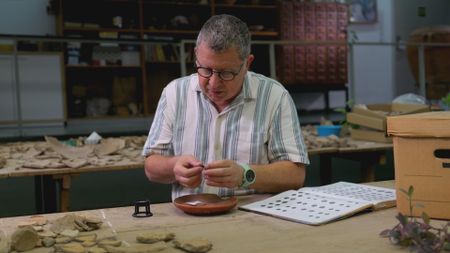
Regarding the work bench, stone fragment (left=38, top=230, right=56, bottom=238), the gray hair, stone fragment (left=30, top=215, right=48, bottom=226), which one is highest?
the gray hair

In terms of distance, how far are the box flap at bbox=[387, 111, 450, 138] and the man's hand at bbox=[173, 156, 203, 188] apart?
0.48 m

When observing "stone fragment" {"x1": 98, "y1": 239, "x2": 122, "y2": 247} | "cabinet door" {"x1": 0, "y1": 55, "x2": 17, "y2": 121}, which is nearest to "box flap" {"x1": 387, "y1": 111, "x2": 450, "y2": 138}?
"stone fragment" {"x1": 98, "y1": 239, "x2": 122, "y2": 247}

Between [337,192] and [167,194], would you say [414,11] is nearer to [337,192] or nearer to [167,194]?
[167,194]

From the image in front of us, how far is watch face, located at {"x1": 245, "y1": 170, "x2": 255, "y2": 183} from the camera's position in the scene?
134 cm

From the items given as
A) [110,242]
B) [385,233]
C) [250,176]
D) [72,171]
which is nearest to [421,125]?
[385,233]

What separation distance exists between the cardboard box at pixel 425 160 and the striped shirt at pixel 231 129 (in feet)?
1.43

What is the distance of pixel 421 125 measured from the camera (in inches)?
43.6

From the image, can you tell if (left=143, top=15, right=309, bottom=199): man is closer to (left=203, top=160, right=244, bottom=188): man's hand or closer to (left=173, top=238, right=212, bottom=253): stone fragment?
(left=203, top=160, right=244, bottom=188): man's hand

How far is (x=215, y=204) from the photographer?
1213 mm

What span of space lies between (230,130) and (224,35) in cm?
33

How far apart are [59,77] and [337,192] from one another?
551cm

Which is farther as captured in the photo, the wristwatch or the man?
the man

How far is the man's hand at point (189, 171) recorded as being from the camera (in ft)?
4.25

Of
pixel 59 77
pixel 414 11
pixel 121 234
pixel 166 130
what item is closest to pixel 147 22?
pixel 59 77
